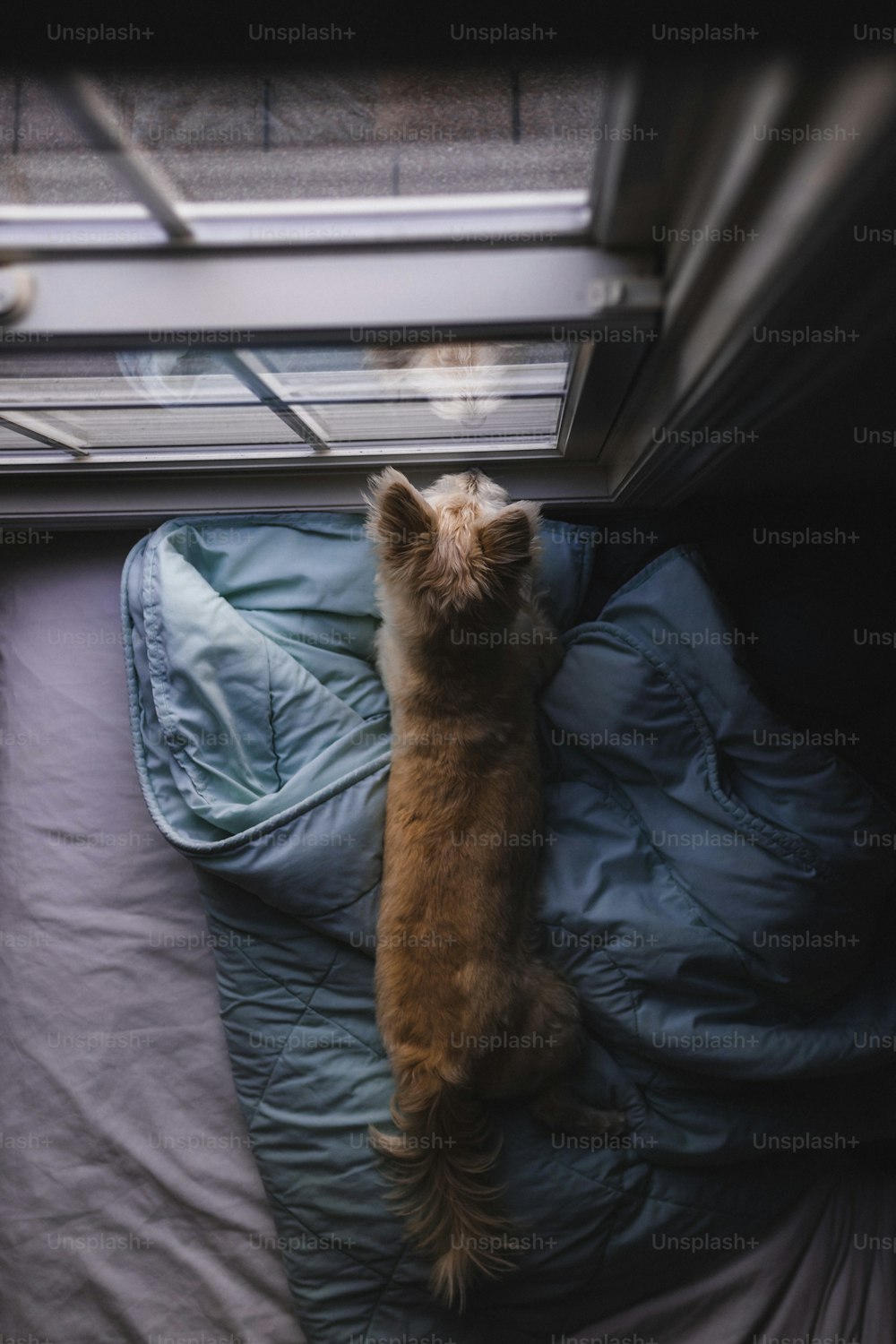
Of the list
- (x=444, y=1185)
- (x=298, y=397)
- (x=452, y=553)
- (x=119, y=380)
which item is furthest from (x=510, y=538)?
(x=444, y=1185)

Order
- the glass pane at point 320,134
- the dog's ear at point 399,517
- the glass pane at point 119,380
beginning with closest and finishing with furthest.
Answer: the glass pane at point 320,134
the glass pane at point 119,380
the dog's ear at point 399,517

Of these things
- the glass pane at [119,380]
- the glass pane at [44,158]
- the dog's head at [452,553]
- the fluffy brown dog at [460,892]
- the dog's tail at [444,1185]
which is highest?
the glass pane at [44,158]

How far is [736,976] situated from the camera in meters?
1.37

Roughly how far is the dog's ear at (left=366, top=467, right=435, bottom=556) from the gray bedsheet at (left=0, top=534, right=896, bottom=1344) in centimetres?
80

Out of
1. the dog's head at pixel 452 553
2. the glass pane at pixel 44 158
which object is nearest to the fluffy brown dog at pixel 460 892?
the dog's head at pixel 452 553

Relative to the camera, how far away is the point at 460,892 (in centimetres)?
125

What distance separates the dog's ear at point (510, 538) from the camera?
1286 mm

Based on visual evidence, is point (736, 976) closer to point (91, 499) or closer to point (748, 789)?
point (748, 789)

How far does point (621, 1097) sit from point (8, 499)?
76.9 inches

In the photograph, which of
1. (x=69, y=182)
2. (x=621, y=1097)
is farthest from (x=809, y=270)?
(x=621, y=1097)

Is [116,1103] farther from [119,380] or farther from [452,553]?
[119,380]

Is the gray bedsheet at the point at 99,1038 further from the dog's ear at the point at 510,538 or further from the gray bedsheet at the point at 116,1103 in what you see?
the dog's ear at the point at 510,538

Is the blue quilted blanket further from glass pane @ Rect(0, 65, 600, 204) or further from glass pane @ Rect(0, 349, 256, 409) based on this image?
glass pane @ Rect(0, 65, 600, 204)

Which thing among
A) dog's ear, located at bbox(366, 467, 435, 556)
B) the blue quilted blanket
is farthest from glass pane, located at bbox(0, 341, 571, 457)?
the blue quilted blanket
